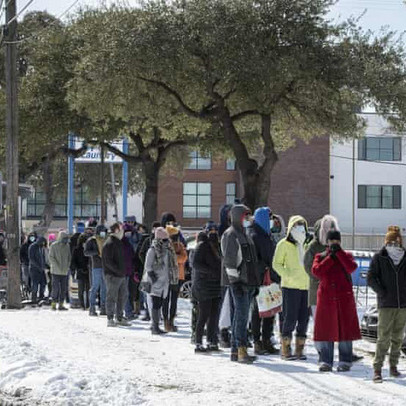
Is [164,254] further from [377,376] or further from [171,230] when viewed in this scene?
[377,376]

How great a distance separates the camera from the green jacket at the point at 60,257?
20594mm

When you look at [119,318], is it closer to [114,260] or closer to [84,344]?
[114,260]

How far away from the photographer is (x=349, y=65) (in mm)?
23203

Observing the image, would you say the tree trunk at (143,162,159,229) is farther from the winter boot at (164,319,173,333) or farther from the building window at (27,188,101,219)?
the building window at (27,188,101,219)

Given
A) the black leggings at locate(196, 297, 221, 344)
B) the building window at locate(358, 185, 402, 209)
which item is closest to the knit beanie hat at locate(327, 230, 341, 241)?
the black leggings at locate(196, 297, 221, 344)

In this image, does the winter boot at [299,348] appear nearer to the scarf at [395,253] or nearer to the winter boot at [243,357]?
the winter boot at [243,357]

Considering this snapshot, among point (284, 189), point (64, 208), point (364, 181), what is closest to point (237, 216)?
point (364, 181)

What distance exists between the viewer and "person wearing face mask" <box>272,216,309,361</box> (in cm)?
1195

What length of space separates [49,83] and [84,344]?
17.2m

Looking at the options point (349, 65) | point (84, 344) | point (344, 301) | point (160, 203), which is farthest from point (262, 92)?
point (160, 203)

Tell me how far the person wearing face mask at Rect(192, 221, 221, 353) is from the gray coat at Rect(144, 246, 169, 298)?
6.95ft

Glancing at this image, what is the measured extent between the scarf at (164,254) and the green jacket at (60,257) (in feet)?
18.9

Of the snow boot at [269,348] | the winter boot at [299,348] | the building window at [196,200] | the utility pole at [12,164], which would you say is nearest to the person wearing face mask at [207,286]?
the snow boot at [269,348]

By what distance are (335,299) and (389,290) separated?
0.81 metres
